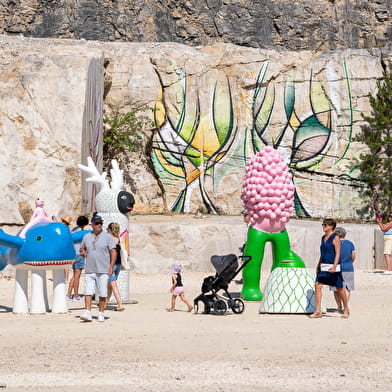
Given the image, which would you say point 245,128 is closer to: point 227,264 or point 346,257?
point 346,257

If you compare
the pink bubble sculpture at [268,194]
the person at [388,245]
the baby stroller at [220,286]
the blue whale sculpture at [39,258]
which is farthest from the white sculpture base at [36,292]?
the person at [388,245]

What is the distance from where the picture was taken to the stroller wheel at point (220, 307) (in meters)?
9.69

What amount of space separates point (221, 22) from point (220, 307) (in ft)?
80.2

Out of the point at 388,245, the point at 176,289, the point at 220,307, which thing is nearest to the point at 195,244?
the point at 388,245

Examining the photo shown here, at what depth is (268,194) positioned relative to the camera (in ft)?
38.2

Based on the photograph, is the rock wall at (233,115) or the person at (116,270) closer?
the person at (116,270)

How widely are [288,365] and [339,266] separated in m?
3.26

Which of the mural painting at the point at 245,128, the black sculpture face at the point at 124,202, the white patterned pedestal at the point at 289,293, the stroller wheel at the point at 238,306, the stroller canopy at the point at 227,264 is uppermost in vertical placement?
the mural painting at the point at 245,128

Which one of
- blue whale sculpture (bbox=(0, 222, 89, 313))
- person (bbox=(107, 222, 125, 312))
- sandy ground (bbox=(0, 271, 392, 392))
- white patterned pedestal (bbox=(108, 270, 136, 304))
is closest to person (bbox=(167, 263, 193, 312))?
sandy ground (bbox=(0, 271, 392, 392))

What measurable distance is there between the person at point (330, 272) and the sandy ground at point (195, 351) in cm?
21

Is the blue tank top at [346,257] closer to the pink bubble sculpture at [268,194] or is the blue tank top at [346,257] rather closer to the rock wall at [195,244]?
the pink bubble sculpture at [268,194]

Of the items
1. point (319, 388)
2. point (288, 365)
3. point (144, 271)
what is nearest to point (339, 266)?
point (288, 365)

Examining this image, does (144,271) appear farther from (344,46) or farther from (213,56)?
(344,46)

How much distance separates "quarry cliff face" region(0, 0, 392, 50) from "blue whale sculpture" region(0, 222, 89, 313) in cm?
2324
